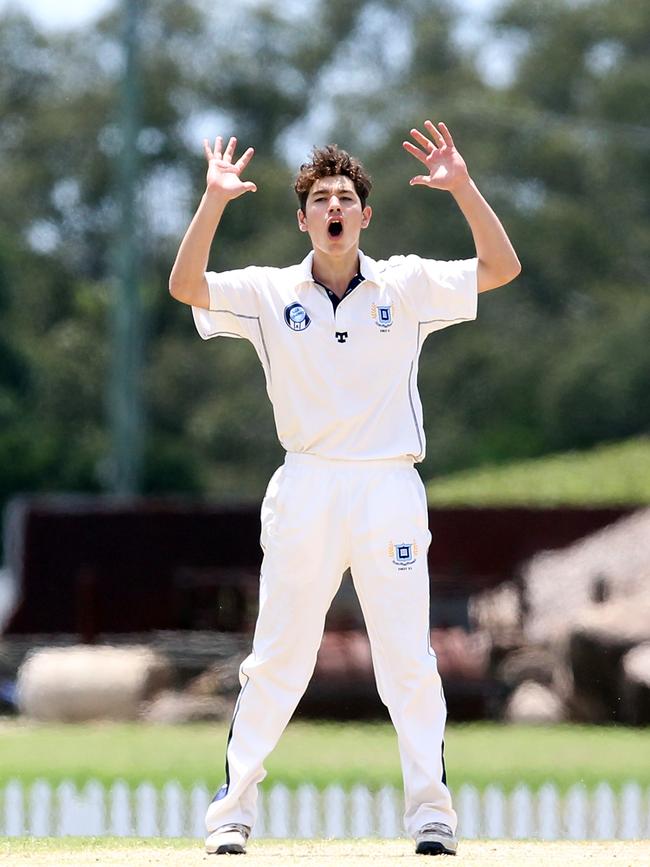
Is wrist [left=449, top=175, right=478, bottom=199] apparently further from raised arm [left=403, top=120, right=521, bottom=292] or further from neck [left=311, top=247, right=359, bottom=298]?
neck [left=311, top=247, right=359, bottom=298]

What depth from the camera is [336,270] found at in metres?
6.30

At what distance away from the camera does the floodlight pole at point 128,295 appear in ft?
75.4

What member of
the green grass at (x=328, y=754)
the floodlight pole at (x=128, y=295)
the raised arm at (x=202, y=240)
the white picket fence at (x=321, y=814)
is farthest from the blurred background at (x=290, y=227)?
the raised arm at (x=202, y=240)

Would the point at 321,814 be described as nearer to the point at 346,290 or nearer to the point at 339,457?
the point at 339,457

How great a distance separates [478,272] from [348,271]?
0.43m

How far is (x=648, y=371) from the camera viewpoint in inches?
1511

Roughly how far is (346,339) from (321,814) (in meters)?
3.21

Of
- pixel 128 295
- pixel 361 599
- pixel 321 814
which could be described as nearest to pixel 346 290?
pixel 361 599

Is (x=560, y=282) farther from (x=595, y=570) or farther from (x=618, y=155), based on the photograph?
(x=595, y=570)

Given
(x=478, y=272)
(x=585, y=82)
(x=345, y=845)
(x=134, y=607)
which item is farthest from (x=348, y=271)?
(x=585, y=82)

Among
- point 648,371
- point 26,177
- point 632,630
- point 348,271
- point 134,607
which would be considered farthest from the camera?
point 26,177

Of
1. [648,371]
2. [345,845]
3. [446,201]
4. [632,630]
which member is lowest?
[345,845]

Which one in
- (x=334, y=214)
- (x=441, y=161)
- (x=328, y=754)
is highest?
(x=441, y=161)

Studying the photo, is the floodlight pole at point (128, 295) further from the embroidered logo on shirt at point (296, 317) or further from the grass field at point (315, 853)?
the embroidered logo on shirt at point (296, 317)
